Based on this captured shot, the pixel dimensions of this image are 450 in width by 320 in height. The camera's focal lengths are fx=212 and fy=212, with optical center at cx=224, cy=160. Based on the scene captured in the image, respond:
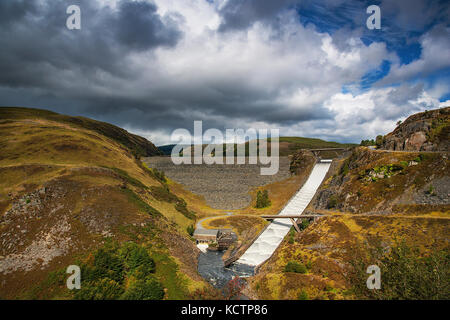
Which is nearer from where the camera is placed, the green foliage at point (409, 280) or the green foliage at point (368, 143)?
the green foliage at point (409, 280)

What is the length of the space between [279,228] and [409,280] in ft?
96.5

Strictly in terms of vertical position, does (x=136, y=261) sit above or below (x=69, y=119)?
below

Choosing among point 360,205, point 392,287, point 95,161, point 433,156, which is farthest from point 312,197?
point 95,161

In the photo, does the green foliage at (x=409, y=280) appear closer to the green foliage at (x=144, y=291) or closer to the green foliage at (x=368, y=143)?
the green foliage at (x=144, y=291)

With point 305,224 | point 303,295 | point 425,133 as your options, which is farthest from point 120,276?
point 425,133

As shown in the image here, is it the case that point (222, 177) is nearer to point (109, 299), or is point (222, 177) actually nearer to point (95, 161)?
point (95, 161)

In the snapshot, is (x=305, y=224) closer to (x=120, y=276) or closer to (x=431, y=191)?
(x=431, y=191)

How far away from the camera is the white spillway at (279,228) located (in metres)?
35.0

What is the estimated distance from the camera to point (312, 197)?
2232 inches

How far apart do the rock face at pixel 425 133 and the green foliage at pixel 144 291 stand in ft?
161

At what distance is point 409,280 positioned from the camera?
48.9 ft

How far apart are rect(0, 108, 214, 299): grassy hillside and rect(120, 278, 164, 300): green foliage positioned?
0.09 meters

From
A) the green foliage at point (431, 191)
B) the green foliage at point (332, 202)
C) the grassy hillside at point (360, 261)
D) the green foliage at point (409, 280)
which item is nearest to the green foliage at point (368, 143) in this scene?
the green foliage at point (332, 202)

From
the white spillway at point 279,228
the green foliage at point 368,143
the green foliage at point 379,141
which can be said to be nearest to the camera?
the white spillway at point 279,228
